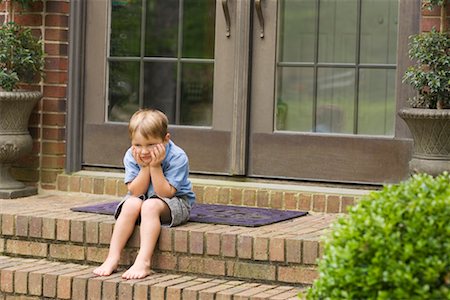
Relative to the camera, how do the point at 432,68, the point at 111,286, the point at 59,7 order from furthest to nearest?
the point at 59,7, the point at 432,68, the point at 111,286

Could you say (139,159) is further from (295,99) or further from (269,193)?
(295,99)

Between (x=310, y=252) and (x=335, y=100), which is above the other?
(x=335, y=100)

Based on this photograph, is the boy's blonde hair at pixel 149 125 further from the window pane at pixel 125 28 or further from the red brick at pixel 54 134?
the red brick at pixel 54 134

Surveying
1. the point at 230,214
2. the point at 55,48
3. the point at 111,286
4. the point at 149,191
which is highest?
the point at 55,48

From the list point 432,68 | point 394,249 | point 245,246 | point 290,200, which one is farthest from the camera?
point 290,200

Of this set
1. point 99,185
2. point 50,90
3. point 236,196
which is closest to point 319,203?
point 236,196

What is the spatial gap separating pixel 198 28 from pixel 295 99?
0.78 m

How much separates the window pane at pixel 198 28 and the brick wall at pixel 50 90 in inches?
31.8

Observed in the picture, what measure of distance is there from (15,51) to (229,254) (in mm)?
2208

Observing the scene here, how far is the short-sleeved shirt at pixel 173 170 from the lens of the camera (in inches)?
218

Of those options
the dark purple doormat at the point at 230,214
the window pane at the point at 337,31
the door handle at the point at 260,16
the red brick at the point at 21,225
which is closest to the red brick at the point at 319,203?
the dark purple doormat at the point at 230,214

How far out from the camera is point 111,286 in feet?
16.9

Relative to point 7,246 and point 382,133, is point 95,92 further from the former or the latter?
point 382,133

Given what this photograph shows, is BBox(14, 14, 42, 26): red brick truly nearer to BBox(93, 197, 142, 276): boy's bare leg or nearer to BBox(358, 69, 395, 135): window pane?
BBox(93, 197, 142, 276): boy's bare leg
